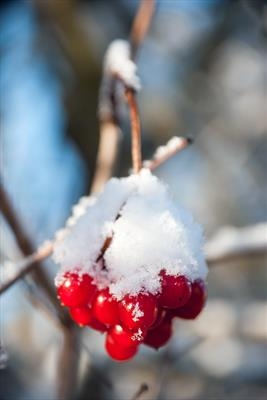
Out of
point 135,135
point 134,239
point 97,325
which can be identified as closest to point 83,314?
point 97,325

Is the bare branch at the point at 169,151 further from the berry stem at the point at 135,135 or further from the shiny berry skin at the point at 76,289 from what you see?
the shiny berry skin at the point at 76,289

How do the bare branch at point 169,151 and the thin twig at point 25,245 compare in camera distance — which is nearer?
the bare branch at point 169,151

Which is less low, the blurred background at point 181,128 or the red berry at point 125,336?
the blurred background at point 181,128

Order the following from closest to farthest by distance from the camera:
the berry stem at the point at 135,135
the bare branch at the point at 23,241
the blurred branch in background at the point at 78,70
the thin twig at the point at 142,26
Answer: the berry stem at the point at 135,135 → the bare branch at the point at 23,241 → the thin twig at the point at 142,26 → the blurred branch in background at the point at 78,70

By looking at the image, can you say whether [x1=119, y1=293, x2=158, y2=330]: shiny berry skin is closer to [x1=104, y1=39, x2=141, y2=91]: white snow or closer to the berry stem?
the berry stem

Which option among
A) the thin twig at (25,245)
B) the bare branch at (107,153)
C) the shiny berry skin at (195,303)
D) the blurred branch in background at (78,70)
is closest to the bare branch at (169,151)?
the shiny berry skin at (195,303)

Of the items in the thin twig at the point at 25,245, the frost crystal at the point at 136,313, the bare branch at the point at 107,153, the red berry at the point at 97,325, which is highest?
the bare branch at the point at 107,153

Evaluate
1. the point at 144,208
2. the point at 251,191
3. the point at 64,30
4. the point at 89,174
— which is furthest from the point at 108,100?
the point at 251,191
